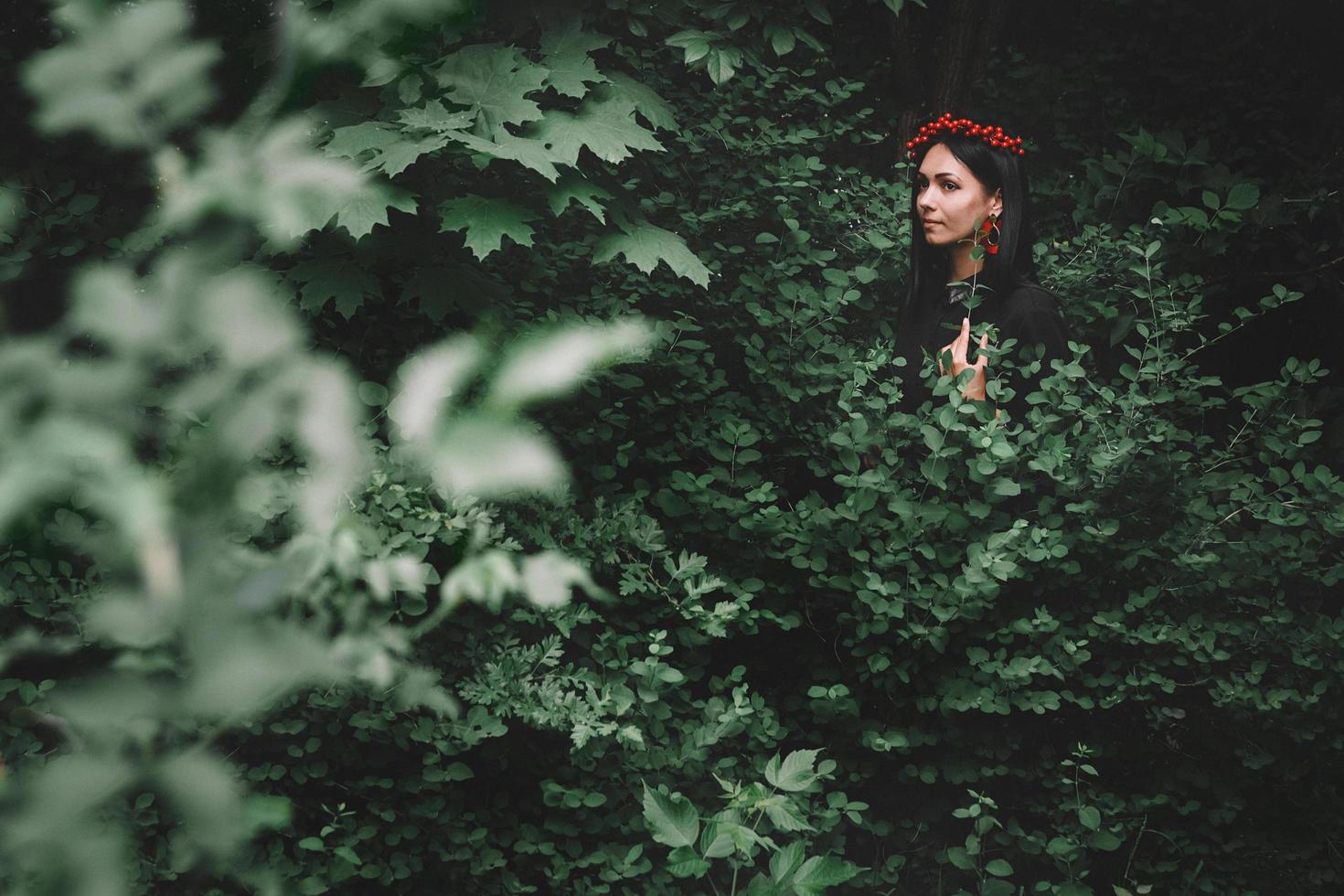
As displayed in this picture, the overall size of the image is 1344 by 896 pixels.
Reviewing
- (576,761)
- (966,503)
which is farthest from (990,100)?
(576,761)

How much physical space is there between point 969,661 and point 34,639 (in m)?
2.16

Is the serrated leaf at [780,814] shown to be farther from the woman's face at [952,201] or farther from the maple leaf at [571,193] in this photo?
the woman's face at [952,201]

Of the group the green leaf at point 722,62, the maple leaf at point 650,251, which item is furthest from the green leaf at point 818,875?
the green leaf at point 722,62

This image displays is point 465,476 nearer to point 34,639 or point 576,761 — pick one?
point 34,639

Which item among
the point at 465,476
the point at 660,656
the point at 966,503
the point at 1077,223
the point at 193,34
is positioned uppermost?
the point at 465,476

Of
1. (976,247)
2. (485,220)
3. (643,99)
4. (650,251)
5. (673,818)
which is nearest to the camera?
(673,818)

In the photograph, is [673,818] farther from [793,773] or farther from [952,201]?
[952,201]

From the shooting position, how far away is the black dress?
2672mm

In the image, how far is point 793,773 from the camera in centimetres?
171

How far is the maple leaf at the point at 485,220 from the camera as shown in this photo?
2250mm

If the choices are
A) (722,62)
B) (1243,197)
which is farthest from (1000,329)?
(722,62)

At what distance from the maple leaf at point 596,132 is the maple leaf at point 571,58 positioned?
0.06 meters

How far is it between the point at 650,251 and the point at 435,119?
25.0 inches

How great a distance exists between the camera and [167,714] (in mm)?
396
